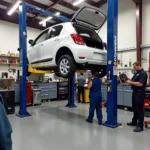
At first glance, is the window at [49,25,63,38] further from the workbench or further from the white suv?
the workbench

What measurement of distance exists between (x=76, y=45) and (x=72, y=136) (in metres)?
2.05

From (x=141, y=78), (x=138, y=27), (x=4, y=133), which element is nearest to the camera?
(x=4, y=133)

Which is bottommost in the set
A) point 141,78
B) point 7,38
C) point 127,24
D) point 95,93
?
point 95,93

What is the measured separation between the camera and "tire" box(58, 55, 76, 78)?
4137mm

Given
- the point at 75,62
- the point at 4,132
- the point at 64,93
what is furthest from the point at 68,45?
the point at 64,93

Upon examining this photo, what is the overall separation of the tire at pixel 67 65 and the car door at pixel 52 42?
394 mm

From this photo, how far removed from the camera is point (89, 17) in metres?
4.46

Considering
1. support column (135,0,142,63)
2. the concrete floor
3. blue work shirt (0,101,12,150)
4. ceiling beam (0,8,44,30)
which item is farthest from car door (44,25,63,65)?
ceiling beam (0,8,44,30)

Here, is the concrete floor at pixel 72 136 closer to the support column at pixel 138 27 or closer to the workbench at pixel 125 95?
the workbench at pixel 125 95

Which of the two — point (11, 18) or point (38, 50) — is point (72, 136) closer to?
point (38, 50)

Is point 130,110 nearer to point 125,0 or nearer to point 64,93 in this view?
point 64,93

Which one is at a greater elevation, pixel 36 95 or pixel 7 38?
pixel 7 38

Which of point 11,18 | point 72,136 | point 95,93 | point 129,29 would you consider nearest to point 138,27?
point 129,29

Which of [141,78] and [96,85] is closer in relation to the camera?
[141,78]
